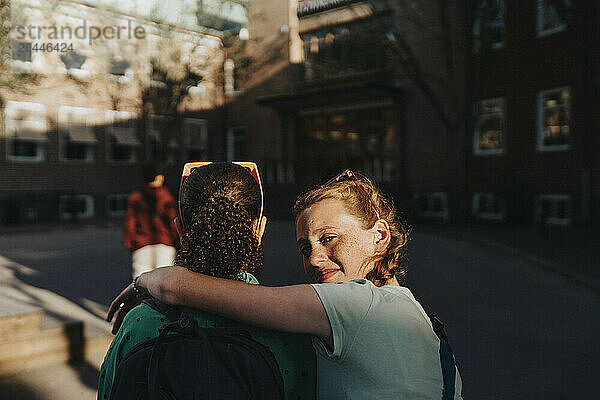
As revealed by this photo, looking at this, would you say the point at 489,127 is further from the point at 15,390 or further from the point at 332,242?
the point at 332,242

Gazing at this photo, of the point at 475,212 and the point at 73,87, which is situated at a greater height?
the point at 73,87

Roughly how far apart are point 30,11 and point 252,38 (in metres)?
9.41

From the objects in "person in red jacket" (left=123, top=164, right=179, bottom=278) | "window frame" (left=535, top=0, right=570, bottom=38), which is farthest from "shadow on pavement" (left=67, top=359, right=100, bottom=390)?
"window frame" (left=535, top=0, right=570, bottom=38)

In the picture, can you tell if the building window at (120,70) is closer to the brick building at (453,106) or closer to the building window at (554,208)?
the brick building at (453,106)

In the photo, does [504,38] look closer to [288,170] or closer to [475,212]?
[475,212]

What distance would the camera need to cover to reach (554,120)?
17.5 meters

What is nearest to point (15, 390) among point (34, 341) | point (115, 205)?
point (34, 341)

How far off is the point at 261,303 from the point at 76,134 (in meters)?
24.8

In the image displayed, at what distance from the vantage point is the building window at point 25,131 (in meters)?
22.2

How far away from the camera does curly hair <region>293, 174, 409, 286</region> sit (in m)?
1.48

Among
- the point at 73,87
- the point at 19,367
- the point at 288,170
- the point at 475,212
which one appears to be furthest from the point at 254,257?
the point at 73,87

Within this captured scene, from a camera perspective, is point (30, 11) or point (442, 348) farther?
point (30, 11)

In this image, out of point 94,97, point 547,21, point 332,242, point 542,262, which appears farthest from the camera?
point 94,97

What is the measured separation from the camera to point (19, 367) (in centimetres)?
468
